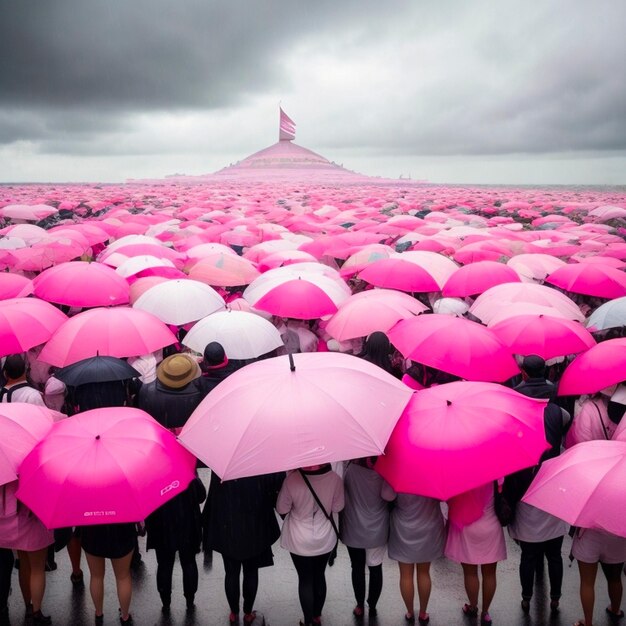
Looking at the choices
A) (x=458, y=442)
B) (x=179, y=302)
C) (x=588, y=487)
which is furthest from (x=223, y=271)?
(x=588, y=487)

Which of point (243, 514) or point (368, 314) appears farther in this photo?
point (368, 314)

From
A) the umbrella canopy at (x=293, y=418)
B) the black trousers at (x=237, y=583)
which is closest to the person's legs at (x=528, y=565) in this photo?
the umbrella canopy at (x=293, y=418)

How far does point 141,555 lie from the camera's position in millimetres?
4332

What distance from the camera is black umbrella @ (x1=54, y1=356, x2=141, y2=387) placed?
4.23 meters

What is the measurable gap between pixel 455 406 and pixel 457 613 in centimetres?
173

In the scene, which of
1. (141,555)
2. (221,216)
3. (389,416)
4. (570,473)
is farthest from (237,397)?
(221,216)

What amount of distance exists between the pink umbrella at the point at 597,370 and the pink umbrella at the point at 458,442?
38.2 inches

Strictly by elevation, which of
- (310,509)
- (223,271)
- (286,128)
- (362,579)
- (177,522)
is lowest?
(362,579)

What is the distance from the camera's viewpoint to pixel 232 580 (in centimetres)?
353

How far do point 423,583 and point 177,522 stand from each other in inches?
64.7

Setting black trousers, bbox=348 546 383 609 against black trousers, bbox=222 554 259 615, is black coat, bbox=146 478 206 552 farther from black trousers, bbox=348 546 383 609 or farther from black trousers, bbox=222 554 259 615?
black trousers, bbox=348 546 383 609

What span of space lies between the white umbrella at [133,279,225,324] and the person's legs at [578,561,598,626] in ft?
13.9

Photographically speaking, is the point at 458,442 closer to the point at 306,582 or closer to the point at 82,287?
the point at 306,582

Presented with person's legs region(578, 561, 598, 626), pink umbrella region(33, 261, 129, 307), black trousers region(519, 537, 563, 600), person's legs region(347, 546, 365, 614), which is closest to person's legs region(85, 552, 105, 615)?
person's legs region(347, 546, 365, 614)
